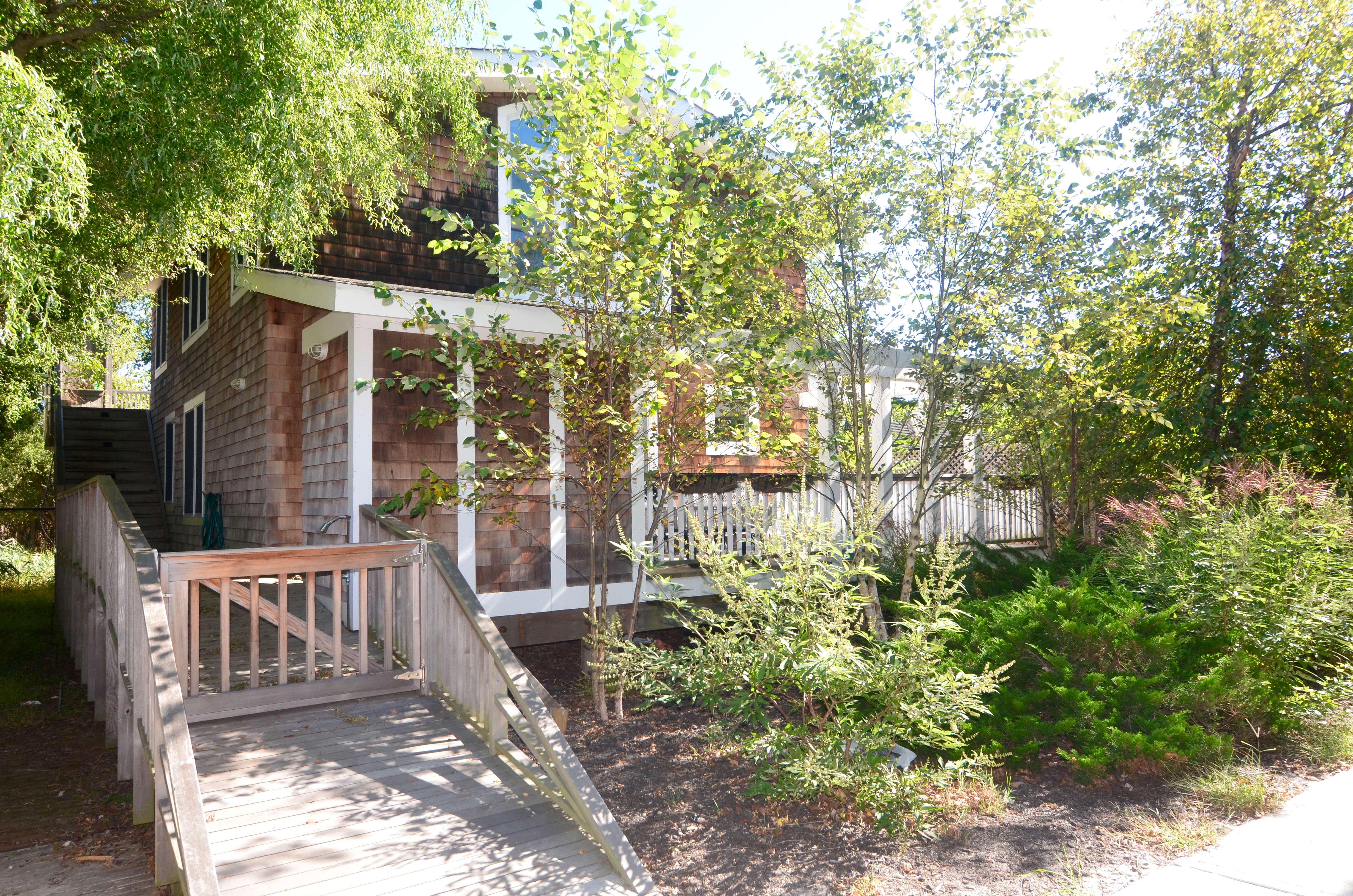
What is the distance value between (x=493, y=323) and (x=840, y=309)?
310 centimetres

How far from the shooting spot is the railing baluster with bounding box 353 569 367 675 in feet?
16.5

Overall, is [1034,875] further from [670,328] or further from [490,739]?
[670,328]

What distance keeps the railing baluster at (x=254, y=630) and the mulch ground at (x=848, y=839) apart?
2071 mm

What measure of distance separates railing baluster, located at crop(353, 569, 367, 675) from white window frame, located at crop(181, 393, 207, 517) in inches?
271

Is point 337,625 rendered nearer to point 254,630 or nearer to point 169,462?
point 254,630

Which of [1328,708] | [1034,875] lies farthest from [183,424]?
[1328,708]

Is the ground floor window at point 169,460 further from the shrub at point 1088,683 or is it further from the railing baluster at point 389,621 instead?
the shrub at point 1088,683

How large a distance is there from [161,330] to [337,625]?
13166 mm

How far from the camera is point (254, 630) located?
4.73 metres

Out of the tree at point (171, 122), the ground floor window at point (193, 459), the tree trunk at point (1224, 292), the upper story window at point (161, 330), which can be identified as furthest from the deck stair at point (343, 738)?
the upper story window at point (161, 330)

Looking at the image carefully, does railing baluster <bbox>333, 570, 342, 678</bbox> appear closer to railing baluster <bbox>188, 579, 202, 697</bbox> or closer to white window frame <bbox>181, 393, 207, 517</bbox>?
railing baluster <bbox>188, 579, 202, 697</bbox>

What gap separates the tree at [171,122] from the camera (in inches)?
188

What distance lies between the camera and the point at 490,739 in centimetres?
475

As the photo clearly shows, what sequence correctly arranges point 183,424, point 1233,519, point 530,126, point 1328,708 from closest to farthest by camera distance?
point 1328,708 → point 530,126 → point 1233,519 → point 183,424
